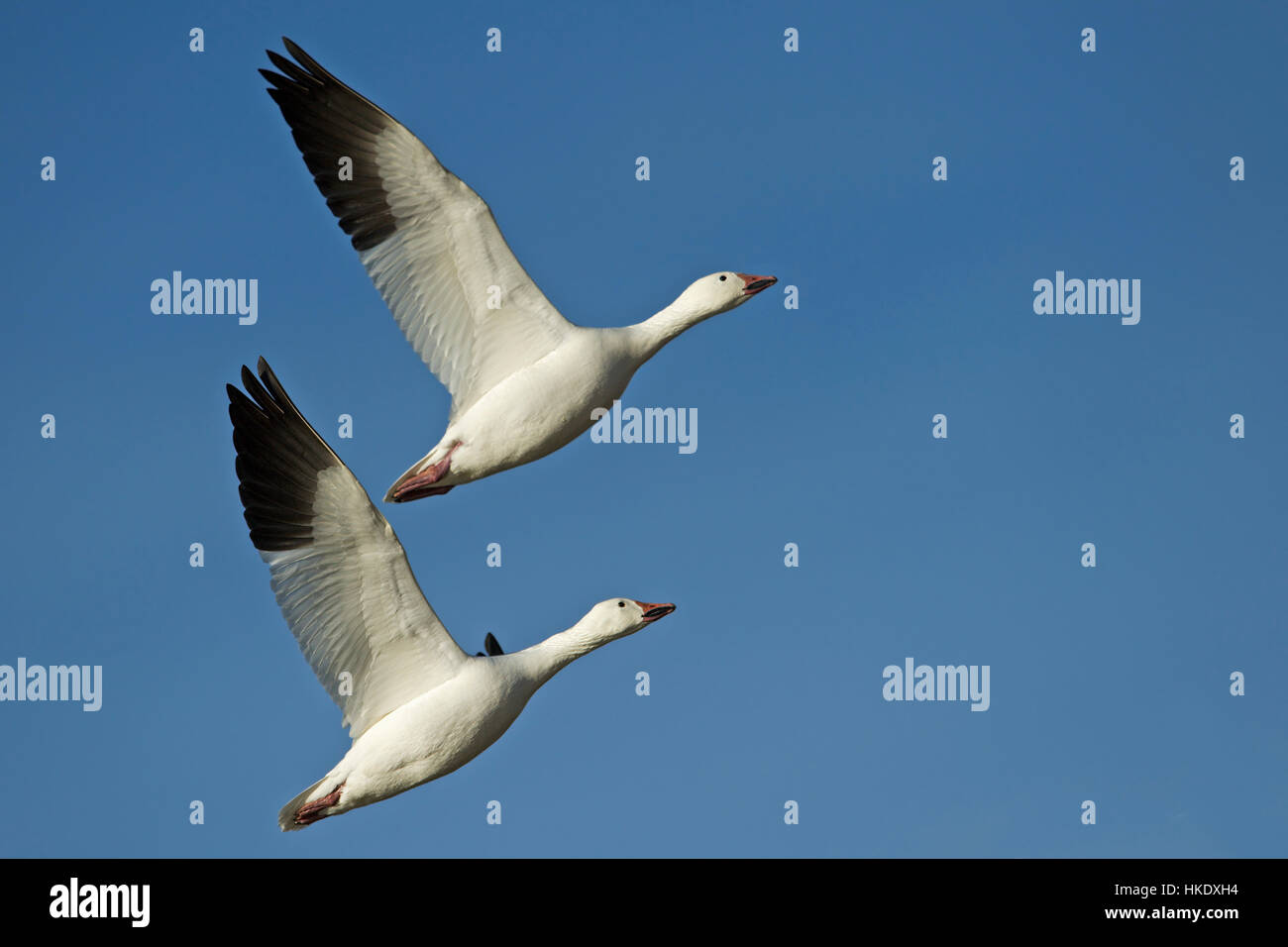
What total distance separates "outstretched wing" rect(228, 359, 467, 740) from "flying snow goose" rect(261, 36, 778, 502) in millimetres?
1162

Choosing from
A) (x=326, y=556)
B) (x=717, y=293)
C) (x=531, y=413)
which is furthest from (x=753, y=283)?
(x=326, y=556)

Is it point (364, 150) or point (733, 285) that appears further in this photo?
point (733, 285)

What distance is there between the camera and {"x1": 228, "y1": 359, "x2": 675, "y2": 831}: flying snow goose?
496 inches

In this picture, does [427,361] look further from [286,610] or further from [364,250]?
[286,610]

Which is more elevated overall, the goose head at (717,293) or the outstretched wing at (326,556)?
the goose head at (717,293)

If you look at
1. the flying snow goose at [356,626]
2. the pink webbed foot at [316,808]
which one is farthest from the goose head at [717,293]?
the pink webbed foot at [316,808]

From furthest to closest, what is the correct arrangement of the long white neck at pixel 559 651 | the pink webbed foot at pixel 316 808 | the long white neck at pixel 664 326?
the long white neck at pixel 664 326 < the long white neck at pixel 559 651 < the pink webbed foot at pixel 316 808

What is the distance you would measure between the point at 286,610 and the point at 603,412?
120 inches

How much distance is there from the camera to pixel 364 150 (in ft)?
44.6

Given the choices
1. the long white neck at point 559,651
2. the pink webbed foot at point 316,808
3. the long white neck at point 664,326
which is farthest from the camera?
the long white neck at point 664,326

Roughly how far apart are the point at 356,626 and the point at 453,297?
291cm

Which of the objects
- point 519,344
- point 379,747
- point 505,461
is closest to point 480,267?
point 519,344

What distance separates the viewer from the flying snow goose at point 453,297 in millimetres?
13531

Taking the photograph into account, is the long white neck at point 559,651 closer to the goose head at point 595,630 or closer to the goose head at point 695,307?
the goose head at point 595,630
